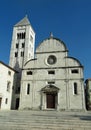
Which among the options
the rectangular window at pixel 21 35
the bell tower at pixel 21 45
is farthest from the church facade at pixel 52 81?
the rectangular window at pixel 21 35

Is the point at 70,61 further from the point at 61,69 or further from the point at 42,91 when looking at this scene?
the point at 42,91

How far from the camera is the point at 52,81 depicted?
28031mm

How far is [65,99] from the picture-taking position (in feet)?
86.7

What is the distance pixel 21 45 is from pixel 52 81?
16.0 metres

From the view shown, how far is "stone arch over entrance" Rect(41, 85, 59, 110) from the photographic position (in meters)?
27.3

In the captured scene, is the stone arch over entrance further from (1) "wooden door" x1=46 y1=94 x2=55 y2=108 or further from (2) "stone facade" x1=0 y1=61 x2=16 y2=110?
(2) "stone facade" x1=0 y1=61 x2=16 y2=110

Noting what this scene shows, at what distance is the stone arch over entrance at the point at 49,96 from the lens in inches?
1077

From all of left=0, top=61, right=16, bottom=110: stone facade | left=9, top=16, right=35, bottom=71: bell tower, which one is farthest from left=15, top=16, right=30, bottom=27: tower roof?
left=0, top=61, right=16, bottom=110: stone facade

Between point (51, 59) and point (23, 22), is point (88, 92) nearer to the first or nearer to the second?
point (51, 59)

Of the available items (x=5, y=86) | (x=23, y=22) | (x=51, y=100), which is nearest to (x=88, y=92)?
(x=51, y=100)

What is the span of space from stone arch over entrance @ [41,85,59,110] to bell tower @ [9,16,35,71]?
36.1 ft

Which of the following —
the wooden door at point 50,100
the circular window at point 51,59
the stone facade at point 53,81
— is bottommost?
the wooden door at point 50,100

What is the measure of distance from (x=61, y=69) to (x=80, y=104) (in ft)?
21.5

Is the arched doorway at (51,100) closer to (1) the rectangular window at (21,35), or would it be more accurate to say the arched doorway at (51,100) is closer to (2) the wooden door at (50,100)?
(2) the wooden door at (50,100)
